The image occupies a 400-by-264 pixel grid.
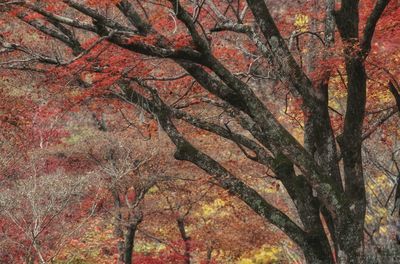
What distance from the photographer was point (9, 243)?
37.6 feet

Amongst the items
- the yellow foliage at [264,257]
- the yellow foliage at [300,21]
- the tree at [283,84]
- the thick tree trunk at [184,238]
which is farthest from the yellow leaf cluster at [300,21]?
the yellow foliage at [264,257]

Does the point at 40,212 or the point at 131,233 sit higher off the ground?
the point at 131,233

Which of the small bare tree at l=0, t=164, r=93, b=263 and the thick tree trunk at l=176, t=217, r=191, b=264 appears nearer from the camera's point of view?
the small bare tree at l=0, t=164, r=93, b=263

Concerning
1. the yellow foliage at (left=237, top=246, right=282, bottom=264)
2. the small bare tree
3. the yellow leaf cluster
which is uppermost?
the yellow leaf cluster

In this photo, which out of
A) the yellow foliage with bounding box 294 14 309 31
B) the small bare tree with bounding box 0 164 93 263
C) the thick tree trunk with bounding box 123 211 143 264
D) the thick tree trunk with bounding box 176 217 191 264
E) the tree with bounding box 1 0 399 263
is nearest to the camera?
the tree with bounding box 1 0 399 263

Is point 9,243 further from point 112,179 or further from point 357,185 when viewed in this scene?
point 357,185

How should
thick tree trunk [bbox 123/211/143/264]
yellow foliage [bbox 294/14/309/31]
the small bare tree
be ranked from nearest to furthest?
the small bare tree < yellow foliage [bbox 294/14/309/31] < thick tree trunk [bbox 123/211/143/264]

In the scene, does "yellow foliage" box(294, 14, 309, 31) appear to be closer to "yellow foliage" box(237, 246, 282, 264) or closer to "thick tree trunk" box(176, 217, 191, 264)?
"thick tree trunk" box(176, 217, 191, 264)

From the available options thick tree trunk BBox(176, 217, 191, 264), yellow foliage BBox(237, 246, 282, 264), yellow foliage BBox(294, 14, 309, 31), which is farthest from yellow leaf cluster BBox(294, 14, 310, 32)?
yellow foliage BBox(237, 246, 282, 264)

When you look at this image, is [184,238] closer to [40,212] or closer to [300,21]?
[40,212]

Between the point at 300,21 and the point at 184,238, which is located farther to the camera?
the point at 184,238

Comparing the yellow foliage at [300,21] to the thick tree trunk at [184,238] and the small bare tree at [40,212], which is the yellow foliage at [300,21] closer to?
the thick tree trunk at [184,238]

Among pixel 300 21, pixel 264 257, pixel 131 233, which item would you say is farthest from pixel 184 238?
pixel 300 21

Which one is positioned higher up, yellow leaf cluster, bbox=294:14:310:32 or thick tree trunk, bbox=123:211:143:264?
yellow leaf cluster, bbox=294:14:310:32
